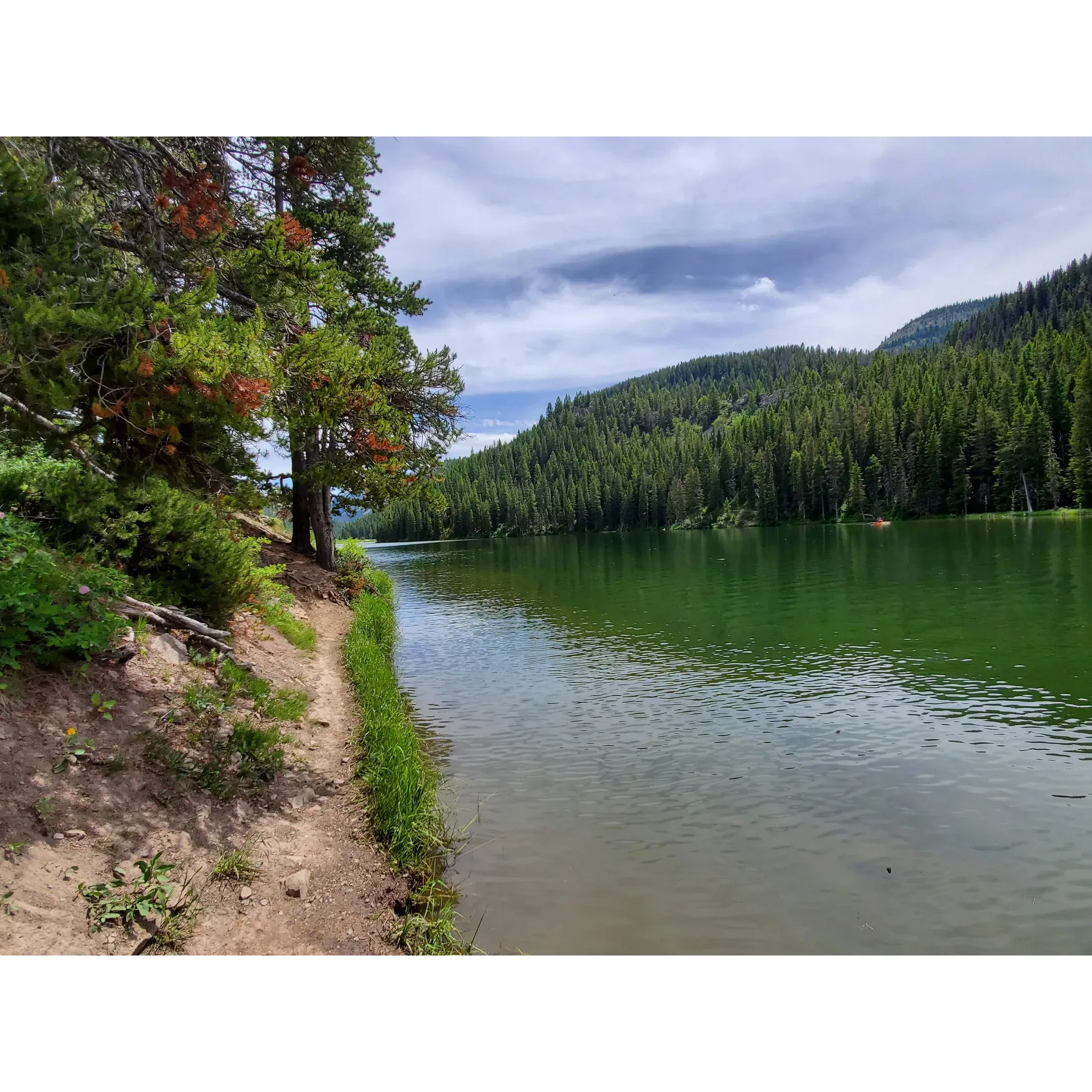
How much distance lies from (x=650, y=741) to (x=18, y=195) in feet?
41.6

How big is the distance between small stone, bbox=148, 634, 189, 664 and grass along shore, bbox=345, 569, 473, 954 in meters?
3.19

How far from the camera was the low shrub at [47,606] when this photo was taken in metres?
7.38

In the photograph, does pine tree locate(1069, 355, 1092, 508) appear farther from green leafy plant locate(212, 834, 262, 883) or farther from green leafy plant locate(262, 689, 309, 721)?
green leafy plant locate(212, 834, 262, 883)

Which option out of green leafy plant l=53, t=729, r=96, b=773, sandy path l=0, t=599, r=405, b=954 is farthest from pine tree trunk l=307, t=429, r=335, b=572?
green leafy plant l=53, t=729, r=96, b=773

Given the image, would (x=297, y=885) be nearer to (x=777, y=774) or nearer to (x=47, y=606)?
(x=47, y=606)

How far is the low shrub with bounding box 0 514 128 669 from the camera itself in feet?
24.2

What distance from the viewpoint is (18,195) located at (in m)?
7.03

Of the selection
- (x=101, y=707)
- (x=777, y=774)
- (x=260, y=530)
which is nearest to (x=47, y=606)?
(x=101, y=707)

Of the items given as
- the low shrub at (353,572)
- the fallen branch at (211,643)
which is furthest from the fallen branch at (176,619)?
the low shrub at (353,572)

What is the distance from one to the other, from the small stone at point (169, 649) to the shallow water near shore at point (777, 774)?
489cm

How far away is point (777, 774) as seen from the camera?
11.3m

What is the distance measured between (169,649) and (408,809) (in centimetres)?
452

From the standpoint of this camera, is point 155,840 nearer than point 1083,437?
Yes

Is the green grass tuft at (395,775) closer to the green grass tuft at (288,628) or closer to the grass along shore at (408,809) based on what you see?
the grass along shore at (408,809)
